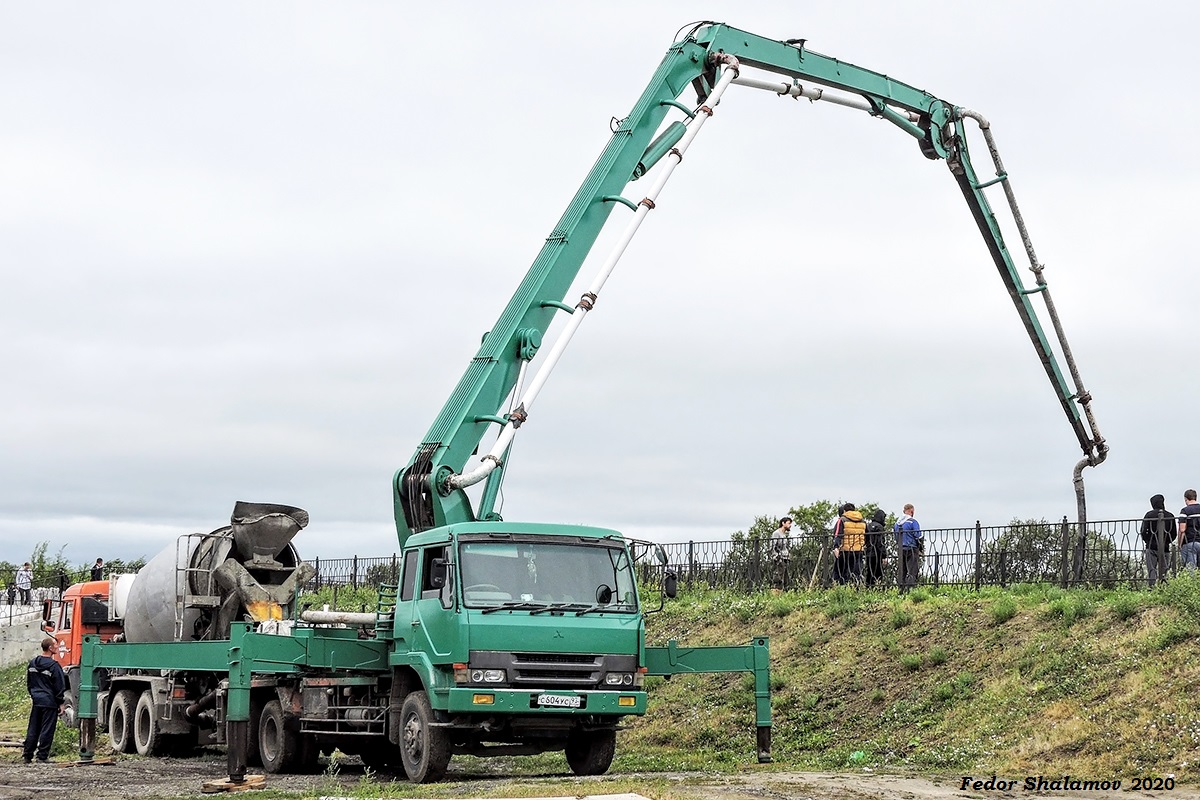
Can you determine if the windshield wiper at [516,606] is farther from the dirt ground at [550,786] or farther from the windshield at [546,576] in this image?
the dirt ground at [550,786]

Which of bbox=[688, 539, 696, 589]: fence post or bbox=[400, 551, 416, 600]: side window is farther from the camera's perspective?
bbox=[688, 539, 696, 589]: fence post

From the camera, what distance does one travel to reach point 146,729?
21.4 m

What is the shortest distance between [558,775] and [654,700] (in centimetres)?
673

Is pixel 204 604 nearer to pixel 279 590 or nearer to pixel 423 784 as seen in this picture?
pixel 279 590

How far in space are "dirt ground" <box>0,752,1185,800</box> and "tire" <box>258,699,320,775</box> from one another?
14.7 inches

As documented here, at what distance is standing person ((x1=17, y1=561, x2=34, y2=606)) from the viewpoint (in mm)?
45875

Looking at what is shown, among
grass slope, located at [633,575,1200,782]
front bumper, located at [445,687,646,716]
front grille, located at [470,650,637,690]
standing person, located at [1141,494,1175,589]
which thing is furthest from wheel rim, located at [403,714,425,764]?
standing person, located at [1141,494,1175,589]

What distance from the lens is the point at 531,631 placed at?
14.9m

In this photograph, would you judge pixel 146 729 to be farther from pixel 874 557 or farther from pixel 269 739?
pixel 874 557

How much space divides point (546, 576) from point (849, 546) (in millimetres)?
11840

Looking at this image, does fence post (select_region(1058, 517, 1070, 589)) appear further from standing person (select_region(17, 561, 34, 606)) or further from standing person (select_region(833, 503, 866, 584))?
standing person (select_region(17, 561, 34, 606))

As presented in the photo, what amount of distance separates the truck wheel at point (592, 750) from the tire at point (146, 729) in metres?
7.66

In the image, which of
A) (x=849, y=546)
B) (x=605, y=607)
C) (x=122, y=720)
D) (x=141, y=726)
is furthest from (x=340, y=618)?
(x=849, y=546)

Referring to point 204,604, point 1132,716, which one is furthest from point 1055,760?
point 204,604
